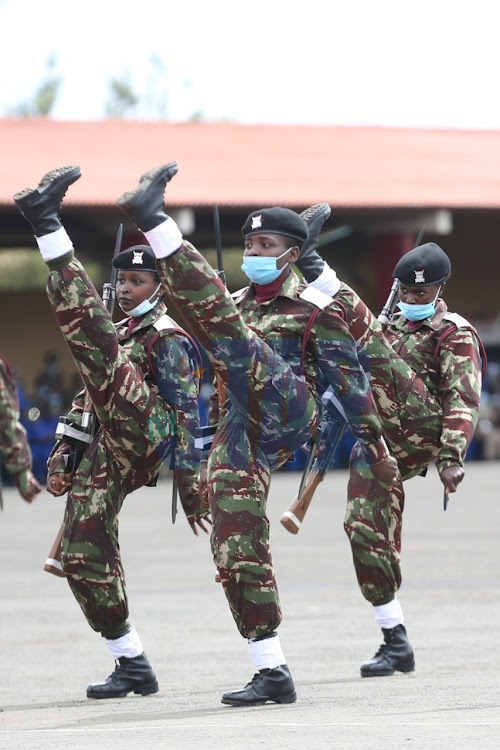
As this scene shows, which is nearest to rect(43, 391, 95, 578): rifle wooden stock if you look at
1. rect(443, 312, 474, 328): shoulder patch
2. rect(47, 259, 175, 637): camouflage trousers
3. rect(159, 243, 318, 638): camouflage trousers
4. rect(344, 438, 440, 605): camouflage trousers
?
rect(47, 259, 175, 637): camouflage trousers

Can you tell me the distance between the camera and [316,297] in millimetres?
6641

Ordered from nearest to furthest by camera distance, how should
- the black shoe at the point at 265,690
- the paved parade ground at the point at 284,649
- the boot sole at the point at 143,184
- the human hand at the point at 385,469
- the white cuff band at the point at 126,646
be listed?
the paved parade ground at the point at 284,649 → the boot sole at the point at 143,184 → the black shoe at the point at 265,690 → the human hand at the point at 385,469 → the white cuff band at the point at 126,646

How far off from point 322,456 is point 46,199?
2.01 meters

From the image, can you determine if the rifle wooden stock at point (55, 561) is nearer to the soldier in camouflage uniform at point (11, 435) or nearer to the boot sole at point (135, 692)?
the boot sole at point (135, 692)

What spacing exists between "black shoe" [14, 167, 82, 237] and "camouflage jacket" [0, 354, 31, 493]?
4542mm

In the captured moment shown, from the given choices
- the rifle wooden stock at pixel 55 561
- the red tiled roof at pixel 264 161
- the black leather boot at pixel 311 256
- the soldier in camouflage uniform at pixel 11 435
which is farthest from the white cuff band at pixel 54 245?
the red tiled roof at pixel 264 161

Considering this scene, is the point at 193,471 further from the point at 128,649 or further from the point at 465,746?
the point at 465,746

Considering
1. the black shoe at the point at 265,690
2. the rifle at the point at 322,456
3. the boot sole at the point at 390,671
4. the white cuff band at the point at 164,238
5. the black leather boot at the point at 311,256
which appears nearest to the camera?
the white cuff band at the point at 164,238

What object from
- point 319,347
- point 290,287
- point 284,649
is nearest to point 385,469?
point 319,347

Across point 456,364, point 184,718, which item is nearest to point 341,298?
point 456,364

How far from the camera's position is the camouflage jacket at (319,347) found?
21.6ft

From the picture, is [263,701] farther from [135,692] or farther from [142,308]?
[142,308]

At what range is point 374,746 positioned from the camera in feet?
17.2

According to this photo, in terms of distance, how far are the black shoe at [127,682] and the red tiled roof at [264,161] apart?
1619cm
